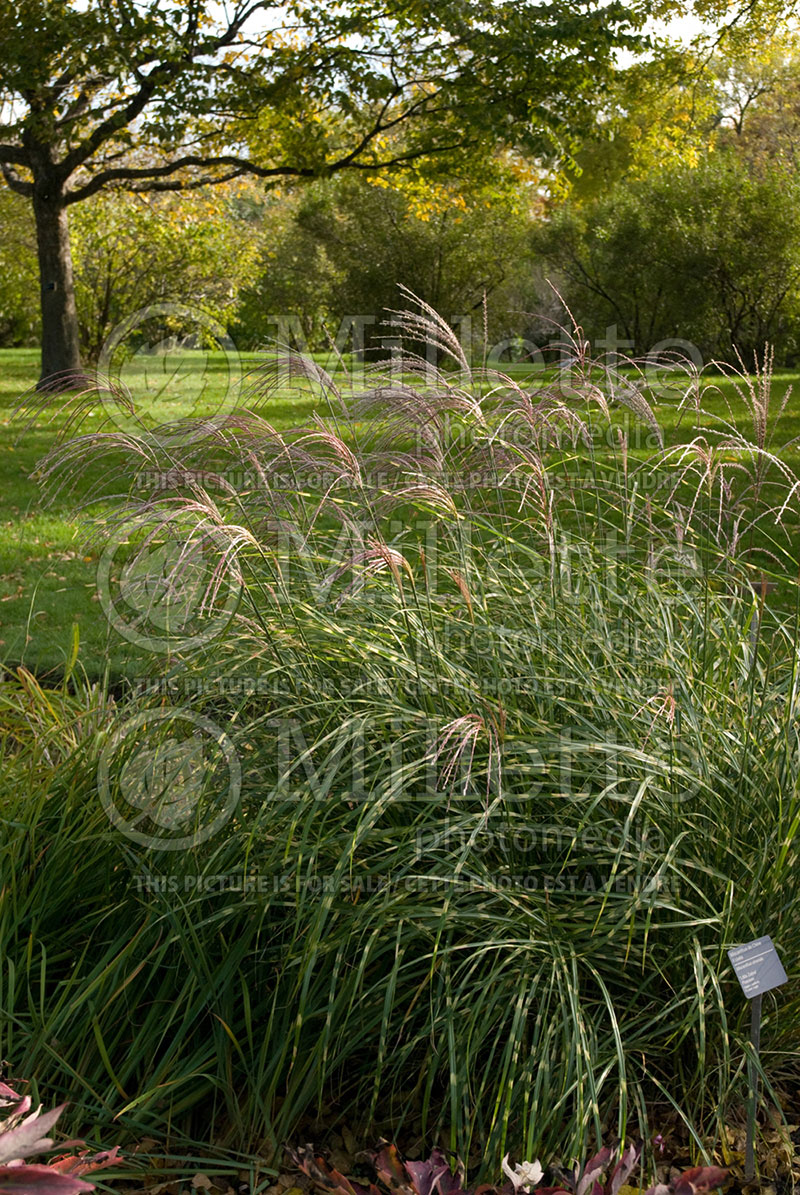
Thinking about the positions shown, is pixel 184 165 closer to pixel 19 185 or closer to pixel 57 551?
pixel 19 185

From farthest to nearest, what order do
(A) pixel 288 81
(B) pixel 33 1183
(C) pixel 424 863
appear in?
(A) pixel 288 81 → (C) pixel 424 863 → (B) pixel 33 1183

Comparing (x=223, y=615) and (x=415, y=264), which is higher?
(x=415, y=264)

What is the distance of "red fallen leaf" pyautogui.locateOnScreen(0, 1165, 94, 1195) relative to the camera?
1.38 m

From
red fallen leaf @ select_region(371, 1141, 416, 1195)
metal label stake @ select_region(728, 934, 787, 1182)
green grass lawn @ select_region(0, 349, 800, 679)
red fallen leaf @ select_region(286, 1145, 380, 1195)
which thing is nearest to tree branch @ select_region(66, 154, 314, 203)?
green grass lawn @ select_region(0, 349, 800, 679)

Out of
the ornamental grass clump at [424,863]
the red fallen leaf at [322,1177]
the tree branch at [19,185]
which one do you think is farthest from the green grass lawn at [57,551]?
the tree branch at [19,185]

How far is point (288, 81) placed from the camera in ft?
41.0

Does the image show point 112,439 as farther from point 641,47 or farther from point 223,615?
point 641,47

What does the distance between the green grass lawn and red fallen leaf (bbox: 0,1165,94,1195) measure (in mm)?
1550

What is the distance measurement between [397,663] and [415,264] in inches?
803

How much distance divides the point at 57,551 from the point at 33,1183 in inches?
270

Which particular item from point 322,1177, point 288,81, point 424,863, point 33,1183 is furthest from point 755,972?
point 288,81

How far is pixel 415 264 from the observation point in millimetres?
22062

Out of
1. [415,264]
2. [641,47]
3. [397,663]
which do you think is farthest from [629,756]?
[415,264]

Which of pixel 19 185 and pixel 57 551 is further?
pixel 19 185
